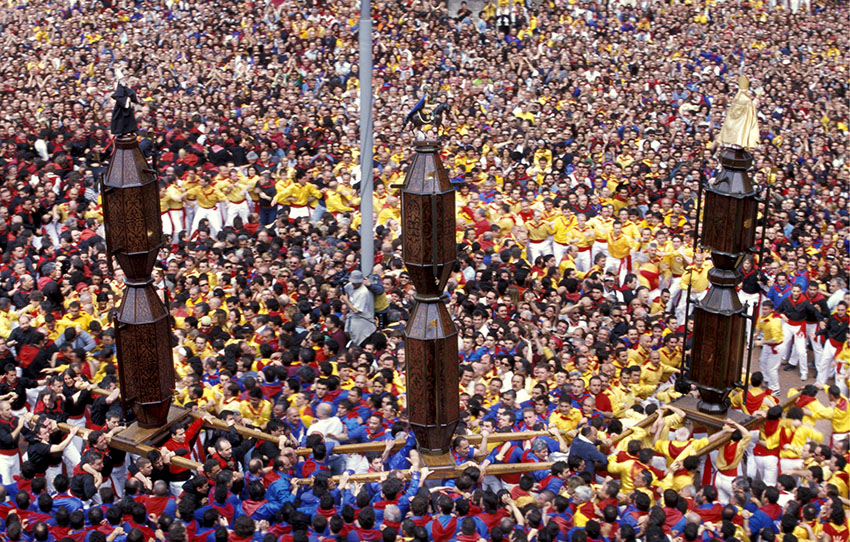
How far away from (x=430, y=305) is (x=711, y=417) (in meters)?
4.26

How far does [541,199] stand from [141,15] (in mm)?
16298

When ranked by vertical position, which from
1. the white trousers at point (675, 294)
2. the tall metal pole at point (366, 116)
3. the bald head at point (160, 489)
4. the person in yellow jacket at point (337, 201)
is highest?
the tall metal pole at point (366, 116)

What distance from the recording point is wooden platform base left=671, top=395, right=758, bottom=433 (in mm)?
12438

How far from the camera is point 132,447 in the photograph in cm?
1182

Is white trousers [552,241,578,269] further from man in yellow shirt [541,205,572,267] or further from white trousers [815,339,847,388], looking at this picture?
white trousers [815,339,847,388]

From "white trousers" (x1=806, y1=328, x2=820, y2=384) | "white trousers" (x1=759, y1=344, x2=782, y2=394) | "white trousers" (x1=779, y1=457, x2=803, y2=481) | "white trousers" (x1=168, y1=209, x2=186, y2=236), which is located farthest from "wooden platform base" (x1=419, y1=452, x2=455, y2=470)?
"white trousers" (x1=168, y1=209, x2=186, y2=236)

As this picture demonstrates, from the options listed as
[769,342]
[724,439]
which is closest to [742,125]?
[724,439]

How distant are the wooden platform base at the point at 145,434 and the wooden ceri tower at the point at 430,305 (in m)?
3.19

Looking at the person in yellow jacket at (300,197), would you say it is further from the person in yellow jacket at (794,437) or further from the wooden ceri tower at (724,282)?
the person in yellow jacket at (794,437)

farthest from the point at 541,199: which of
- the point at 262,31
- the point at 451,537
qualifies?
the point at 262,31

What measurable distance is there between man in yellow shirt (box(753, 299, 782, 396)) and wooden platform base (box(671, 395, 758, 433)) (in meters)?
2.66

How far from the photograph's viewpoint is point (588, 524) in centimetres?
1027

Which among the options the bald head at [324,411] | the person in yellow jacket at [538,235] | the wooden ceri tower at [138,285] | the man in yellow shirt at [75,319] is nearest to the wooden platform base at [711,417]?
the bald head at [324,411]

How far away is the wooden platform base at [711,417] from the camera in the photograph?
12438 mm
